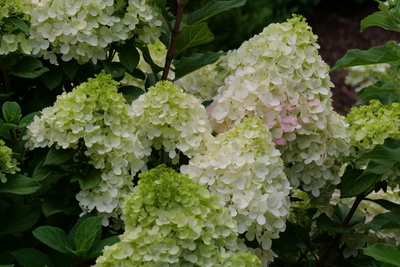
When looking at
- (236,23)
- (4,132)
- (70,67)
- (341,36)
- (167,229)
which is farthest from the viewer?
(341,36)

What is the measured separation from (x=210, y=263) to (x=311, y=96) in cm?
86

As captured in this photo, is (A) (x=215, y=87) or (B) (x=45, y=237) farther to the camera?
(A) (x=215, y=87)

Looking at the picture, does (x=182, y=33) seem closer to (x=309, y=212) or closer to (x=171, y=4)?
(x=309, y=212)

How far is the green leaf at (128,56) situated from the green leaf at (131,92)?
0.12 metres

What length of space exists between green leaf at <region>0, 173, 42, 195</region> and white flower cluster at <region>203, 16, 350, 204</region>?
0.73m

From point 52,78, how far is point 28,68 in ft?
0.38

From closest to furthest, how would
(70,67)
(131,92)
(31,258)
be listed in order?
(31,258) < (70,67) < (131,92)

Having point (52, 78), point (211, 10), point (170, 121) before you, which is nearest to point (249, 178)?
point (170, 121)

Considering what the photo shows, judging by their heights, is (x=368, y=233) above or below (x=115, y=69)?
below

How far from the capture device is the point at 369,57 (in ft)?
5.42

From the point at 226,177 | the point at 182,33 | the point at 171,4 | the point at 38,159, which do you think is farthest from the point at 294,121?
the point at 171,4

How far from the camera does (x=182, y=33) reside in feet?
6.56

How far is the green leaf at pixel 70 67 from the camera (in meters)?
1.94

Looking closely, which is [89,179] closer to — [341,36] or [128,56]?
[128,56]
